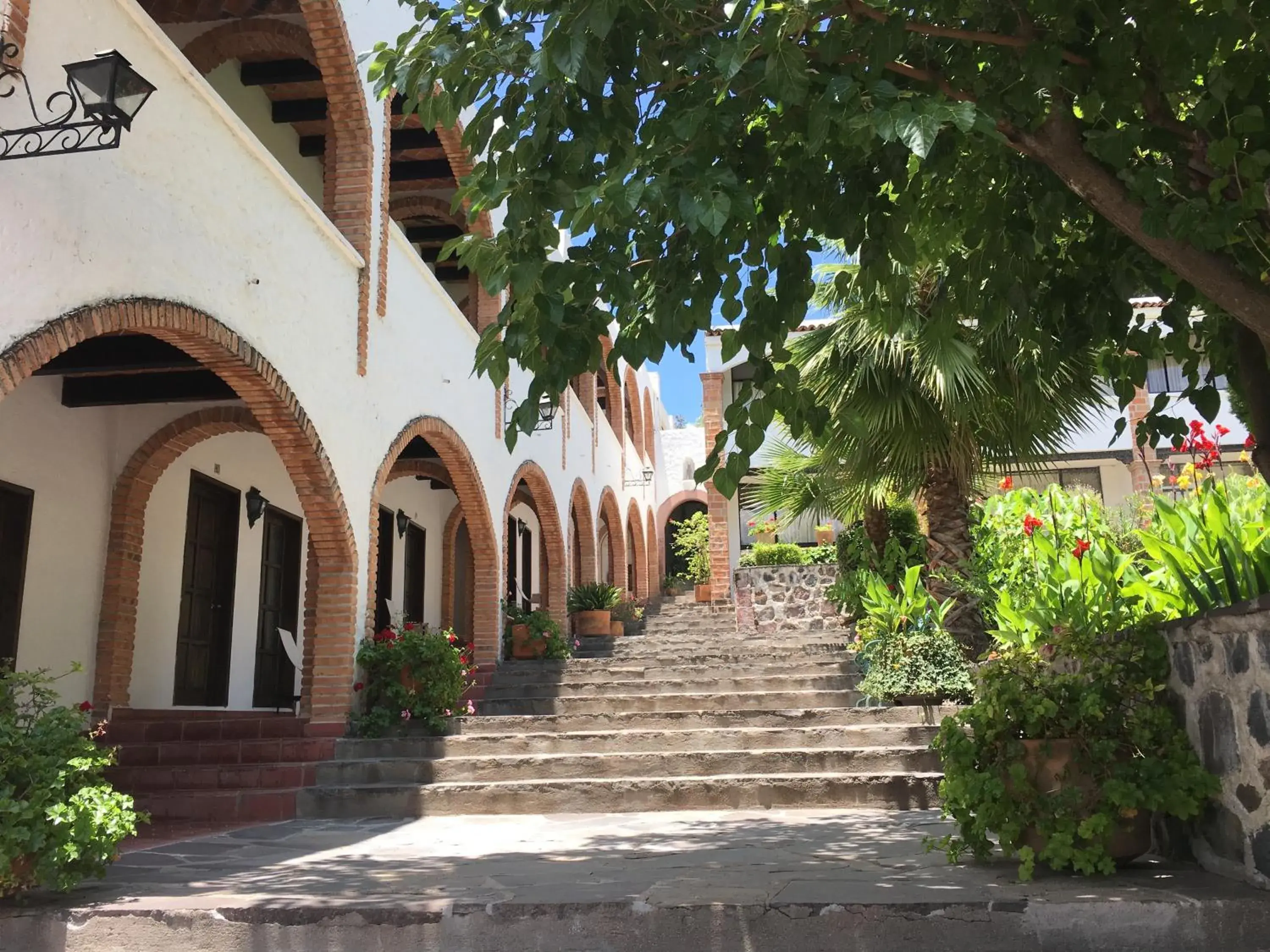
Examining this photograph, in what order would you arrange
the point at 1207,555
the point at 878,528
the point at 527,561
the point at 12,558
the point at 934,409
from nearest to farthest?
the point at 1207,555, the point at 12,558, the point at 934,409, the point at 878,528, the point at 527,561

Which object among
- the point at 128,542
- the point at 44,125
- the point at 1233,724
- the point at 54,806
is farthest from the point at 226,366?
the point at 1233,724

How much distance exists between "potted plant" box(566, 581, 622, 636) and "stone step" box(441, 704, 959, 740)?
576 cm

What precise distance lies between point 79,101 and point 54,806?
2.84m

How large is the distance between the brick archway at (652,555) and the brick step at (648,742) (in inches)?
605

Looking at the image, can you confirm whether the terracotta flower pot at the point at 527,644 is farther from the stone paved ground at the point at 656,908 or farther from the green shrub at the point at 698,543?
the green shrub at the point at 698,543

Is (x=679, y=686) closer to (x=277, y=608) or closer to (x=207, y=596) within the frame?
(x=277, y=608)

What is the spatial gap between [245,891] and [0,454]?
14.2ft

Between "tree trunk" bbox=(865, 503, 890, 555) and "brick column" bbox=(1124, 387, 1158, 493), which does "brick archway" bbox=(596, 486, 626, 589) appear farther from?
"brick column" bbox=(1124, 387, 1158, 493)

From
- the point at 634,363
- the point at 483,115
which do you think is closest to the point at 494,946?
the point at 634,363

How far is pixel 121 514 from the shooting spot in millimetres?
7867

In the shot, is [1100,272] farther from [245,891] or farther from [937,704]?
[937,704]

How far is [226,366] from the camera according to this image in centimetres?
629

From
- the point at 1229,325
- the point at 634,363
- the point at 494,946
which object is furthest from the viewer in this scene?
the point at 1229,325

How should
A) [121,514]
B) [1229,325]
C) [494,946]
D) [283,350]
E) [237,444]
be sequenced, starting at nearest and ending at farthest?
[494,946]
[1229,325]
[283,350]
[121,514]
[237,444]
